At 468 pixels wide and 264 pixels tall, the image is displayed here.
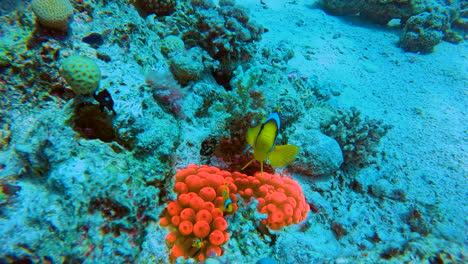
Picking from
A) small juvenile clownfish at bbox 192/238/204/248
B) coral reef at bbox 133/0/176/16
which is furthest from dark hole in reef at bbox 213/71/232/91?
small juvenile clownfish at bbox 192/238/204/248

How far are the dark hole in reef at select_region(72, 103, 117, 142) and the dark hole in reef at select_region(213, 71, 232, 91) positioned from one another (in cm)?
242

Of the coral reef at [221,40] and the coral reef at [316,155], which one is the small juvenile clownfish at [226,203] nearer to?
the coral reef at [316,155]

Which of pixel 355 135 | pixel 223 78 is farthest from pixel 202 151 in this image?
pixel 355 135

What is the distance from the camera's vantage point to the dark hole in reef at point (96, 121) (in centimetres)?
217

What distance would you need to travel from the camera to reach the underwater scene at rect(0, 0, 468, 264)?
159 cm

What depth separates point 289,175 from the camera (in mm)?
3117

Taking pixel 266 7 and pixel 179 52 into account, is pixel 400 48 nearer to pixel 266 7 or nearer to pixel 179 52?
pixel 266 7

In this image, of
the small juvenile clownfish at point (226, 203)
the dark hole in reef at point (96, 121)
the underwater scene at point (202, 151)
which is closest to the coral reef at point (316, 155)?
the underwater scene at point (202, 151)

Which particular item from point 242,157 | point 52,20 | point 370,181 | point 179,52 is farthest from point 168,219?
point 370,181

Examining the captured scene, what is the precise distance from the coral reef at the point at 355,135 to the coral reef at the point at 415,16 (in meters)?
4.42

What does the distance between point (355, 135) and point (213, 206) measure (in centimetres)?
277

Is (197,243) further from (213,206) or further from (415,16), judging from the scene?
(415,16)

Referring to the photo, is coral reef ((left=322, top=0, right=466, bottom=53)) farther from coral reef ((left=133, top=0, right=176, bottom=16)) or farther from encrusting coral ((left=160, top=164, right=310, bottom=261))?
encrusting coral ((left=160, top=164, right=310, bottom=261))

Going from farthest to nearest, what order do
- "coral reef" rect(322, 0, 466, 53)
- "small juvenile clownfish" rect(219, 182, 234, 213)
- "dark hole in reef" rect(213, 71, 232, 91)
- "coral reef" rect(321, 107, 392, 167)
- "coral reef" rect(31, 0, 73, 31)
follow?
"coral reef" rect(322, 0, 466, 53) < "dark hole in reef" rect(213, 71, 232, 91) < "coral reef" rect(321, 107, 392, 167) < "coral reef" rect(31, 0, 73, 31) < "small juvenile clownfish" rect(219, 182, 234, 213)
